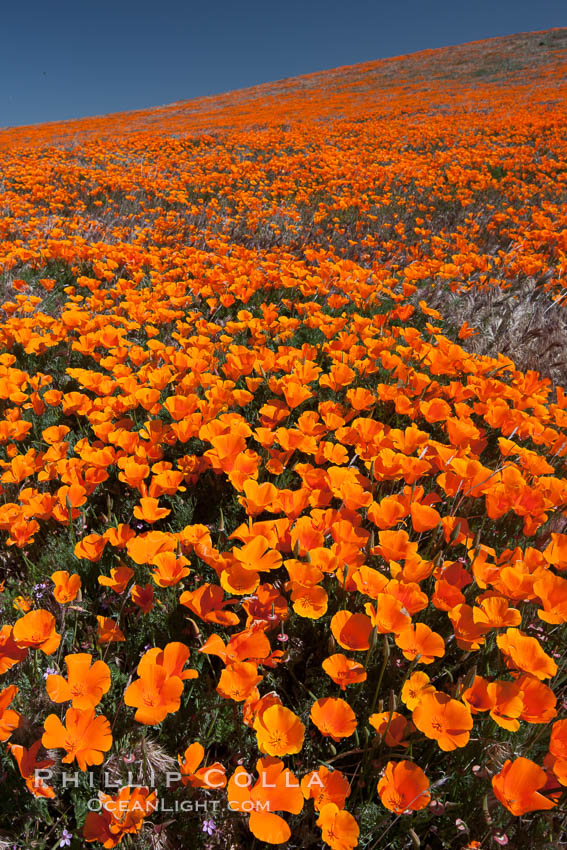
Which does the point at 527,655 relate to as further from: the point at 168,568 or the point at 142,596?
the point at 142,596

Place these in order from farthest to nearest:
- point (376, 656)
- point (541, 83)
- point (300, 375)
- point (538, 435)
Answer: point (541, 83) < point (300, 375) < point (538, 435) < point (376, 656)

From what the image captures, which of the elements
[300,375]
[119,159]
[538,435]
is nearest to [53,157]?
[119,159]

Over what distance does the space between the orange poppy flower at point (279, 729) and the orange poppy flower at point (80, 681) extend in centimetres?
44

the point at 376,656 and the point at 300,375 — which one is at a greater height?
the point at 300,375

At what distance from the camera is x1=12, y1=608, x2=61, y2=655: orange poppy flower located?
1339 millimetres

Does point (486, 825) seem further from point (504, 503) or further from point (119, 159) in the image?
point (119, 159)

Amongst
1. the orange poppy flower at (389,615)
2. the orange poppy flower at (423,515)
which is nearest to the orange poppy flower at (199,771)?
the orange poppy flower at (389,615)

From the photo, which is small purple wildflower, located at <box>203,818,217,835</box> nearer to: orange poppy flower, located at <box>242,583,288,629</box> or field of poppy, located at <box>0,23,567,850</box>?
field of poppy, located at <box>0,23,567,850</box>

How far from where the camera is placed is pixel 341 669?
4.40ft

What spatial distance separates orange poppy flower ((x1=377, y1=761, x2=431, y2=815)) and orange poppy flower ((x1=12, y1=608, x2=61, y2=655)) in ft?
3.26

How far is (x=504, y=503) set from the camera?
185 cm

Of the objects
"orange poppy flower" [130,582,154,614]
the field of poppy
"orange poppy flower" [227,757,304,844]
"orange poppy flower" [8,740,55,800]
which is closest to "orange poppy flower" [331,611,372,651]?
the field of poppy

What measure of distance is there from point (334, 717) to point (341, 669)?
13 cm

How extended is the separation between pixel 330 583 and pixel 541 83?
34633 millimetres
